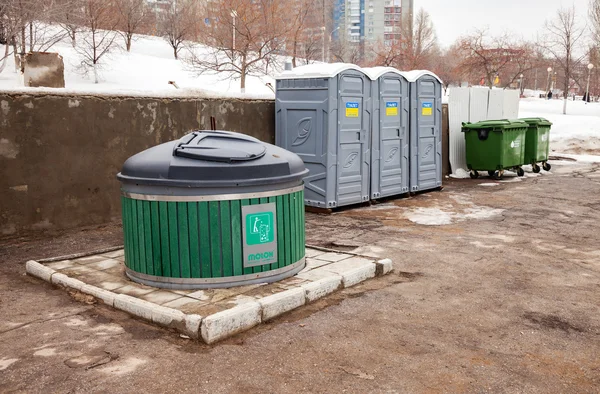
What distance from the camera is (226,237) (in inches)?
183

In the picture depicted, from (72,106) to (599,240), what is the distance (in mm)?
6689

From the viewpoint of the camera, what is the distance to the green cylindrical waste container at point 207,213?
4594 millimetres

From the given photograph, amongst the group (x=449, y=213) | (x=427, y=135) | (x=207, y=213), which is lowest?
(x=449, y=213)

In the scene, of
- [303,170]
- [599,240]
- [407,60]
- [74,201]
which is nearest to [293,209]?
[303,170]

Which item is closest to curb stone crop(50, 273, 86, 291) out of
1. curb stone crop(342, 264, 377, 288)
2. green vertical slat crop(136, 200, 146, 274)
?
green vertical slat crop(136, 200, 146, 274)

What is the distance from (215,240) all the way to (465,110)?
34.0ft

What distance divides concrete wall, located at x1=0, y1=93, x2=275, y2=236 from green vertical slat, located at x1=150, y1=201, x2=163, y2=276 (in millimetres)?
3079

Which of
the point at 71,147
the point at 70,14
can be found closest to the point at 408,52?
the point at 70,14

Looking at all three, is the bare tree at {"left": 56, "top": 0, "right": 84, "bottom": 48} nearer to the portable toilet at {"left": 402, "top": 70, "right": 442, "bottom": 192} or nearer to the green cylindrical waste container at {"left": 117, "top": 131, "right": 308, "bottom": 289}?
the portable toilet at {"left": 402, "top": 70, "right": 442, "bottom": 192}

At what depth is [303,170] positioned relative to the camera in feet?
17.2

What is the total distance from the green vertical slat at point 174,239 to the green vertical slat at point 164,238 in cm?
3

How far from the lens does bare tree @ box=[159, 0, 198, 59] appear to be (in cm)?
5037

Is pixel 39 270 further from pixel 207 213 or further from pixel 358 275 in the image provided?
pixel 358 275

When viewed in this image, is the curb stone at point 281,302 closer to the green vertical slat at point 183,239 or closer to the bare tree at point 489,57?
the green vertical slat at point 183,239
